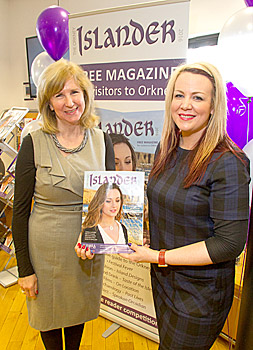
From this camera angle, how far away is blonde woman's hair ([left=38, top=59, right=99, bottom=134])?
134 centimetres

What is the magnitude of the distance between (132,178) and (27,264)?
65cm

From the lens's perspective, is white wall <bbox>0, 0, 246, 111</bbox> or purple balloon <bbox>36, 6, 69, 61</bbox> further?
white wall <bbox>0, 0, 246, 111</bbox>

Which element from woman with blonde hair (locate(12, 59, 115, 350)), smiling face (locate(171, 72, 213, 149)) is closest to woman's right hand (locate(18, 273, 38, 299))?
woman with blonde hair (locate(12, 59, 115, 350))

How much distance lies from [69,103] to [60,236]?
618 millimetres

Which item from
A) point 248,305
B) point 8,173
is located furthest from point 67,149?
point 8,173

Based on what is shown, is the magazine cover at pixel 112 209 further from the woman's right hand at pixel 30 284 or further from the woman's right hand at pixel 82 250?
the woman's right hand at pixel 30 284

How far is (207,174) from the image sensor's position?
1097 millimetres

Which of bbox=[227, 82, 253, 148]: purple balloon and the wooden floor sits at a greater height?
bbox=[227, 82, 253, 148]: purple balloon

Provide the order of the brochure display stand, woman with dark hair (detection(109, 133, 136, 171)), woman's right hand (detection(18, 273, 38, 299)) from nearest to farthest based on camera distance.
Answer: woman's right hand (detection(18, 273, 38, 299)) < woman with dark hair (detection(109, 133, 136, 171)) < the brochure display stand

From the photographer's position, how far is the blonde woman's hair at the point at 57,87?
134cm

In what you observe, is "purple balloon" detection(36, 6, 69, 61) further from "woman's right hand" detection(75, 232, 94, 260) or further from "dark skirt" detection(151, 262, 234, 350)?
"dark skirt" detection(151, 262, 234, 350)

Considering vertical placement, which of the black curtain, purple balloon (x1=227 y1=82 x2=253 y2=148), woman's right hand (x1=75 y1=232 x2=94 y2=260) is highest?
purple balloon (x1=227 y1=82 x2=253 y2=148)

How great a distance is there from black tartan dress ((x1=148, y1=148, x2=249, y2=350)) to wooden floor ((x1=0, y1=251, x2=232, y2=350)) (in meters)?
0.93

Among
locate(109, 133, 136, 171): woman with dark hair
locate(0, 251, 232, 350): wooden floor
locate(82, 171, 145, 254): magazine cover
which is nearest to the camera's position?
locate(82, 171, 145, 254): magazine cover
